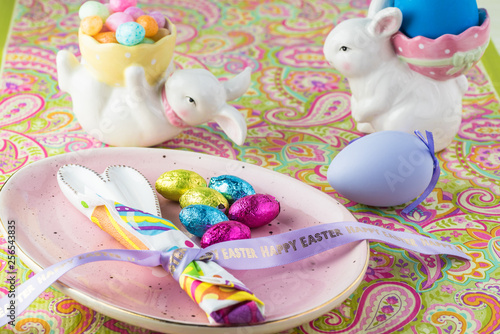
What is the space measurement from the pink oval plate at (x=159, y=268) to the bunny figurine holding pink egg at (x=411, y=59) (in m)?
0.27

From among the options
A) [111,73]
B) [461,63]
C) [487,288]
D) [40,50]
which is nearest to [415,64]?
[461,63]

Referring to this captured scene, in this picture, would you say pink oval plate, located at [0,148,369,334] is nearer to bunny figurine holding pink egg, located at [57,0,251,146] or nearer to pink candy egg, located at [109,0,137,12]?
bunny figurine holding pink egg, located at [57,0,251,146]

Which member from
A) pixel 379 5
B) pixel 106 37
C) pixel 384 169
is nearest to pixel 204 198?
pixel 384 169

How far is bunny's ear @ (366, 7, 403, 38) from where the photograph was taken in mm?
1119

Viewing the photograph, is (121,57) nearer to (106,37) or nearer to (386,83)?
(106,37)

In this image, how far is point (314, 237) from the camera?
0.88 m

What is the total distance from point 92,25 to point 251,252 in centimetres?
55

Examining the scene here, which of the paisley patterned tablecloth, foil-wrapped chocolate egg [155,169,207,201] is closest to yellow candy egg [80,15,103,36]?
the paisley patterned tablecloth

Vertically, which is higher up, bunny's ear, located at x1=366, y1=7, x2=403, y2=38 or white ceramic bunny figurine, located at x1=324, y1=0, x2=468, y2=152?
bunny's ear, located at x1=366, y1=7, x2=403, y2=38

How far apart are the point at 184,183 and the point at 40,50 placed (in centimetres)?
78

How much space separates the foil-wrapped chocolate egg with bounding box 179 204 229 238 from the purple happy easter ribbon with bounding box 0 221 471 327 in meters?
0.08

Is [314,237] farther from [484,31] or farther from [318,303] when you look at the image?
[484,31]

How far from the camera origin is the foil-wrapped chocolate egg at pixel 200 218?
2.94 feet

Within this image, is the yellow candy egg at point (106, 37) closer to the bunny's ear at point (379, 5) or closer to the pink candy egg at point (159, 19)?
the pink candy egg at point (159, 19)
